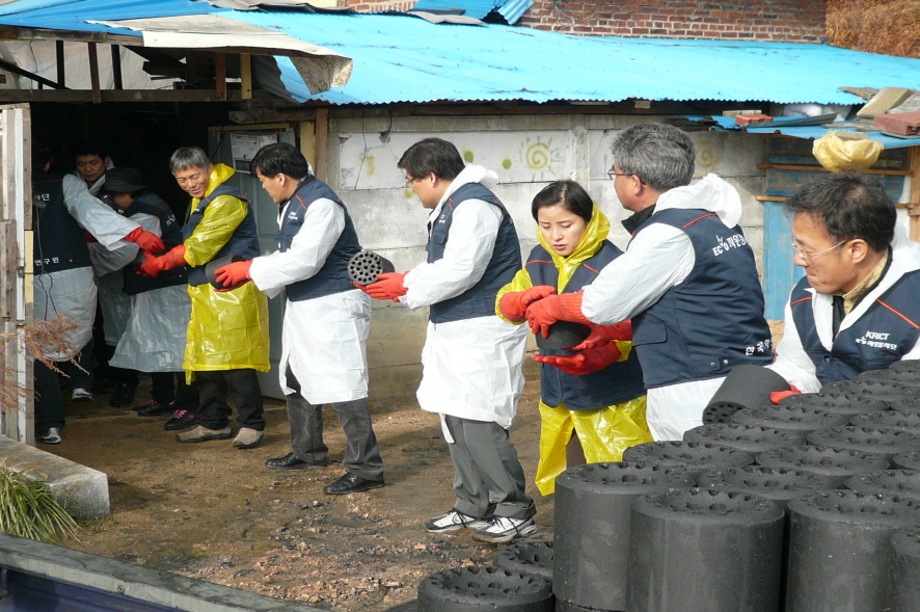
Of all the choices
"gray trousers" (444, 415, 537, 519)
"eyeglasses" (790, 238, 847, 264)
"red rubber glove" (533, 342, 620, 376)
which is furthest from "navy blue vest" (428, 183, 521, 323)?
"eyeglasses" (790, 238, 847, 264)

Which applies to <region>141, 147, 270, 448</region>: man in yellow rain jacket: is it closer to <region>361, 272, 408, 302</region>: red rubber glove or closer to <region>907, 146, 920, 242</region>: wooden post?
<region>361, 272, 408, 302</region>: red rubber glove

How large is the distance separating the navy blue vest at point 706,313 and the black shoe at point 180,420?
14.1 feet

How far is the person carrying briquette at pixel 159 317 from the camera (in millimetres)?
7332

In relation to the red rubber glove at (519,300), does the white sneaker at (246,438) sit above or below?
below

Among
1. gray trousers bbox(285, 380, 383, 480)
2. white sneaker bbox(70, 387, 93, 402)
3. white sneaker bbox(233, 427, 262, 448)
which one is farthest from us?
white sneaker bbox(70, 387, 93, 402)

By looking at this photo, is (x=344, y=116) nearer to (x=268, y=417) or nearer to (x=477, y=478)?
(x=268, y=417)

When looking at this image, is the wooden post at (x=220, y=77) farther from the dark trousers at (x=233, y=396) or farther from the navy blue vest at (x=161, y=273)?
the dark trousers at (x=233, y=396)

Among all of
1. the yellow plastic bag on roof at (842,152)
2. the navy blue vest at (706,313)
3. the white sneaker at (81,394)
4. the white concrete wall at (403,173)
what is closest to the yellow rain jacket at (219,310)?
the white concrete wall at (403,173)

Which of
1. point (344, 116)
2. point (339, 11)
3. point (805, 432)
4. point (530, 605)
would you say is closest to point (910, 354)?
point (805, 432)

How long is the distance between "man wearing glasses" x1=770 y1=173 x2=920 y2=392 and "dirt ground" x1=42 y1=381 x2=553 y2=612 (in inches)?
81.7

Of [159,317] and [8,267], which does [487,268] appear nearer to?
[8,267]

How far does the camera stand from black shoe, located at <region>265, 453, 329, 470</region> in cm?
632

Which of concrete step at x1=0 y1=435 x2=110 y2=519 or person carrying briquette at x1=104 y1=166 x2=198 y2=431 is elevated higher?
person carrying briquette at x1=104 y1=166 x2=198 y2=431

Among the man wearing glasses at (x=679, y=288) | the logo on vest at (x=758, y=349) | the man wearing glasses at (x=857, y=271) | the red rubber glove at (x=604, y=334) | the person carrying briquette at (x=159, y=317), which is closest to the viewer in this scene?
the man wearing glasses at (x=857, y=271)
